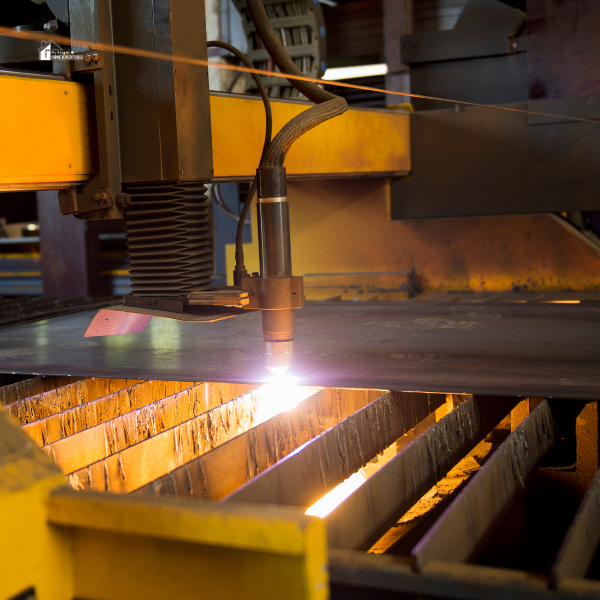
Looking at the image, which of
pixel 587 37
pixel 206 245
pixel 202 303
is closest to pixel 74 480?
pixel 202 303

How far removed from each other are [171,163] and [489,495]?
1.21 meters

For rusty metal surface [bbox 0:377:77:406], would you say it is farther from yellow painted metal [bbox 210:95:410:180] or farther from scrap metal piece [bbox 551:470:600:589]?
scrap metal piece [bbox 551:470:600:589]

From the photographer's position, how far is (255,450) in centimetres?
177

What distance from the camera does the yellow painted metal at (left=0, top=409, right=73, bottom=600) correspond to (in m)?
0.98

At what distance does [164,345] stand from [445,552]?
6.17 feet

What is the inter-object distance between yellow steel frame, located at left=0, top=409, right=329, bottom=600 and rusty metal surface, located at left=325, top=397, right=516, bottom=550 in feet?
0.98

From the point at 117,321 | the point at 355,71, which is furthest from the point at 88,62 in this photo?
the point at 355,71

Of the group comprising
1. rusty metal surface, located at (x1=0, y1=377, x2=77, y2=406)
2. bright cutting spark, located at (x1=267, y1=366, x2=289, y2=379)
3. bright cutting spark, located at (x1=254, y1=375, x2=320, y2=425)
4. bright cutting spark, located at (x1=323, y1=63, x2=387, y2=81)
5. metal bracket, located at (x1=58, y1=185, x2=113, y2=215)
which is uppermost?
bright cutting spark, located at (x1=323, y1=63, x2=387, y2=81)

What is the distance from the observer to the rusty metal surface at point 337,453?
56.1 inches

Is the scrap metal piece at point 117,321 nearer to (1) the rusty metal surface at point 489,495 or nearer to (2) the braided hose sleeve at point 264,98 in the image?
(2) the braided hose sleeve at point 264,98

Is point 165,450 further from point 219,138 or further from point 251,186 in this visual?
point 219,138

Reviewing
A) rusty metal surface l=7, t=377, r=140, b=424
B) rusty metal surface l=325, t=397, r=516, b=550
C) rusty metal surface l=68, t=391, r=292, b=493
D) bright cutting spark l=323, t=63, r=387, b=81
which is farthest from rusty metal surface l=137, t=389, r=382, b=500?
bright cutting spark l=323, t=63, r=387, b=81

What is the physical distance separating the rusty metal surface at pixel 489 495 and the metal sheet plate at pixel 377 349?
125mm

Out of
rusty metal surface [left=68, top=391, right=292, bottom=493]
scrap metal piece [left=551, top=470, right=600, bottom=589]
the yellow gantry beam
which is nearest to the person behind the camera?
scrap metal piece [left=551, top=470, right=600, bottom=589]
